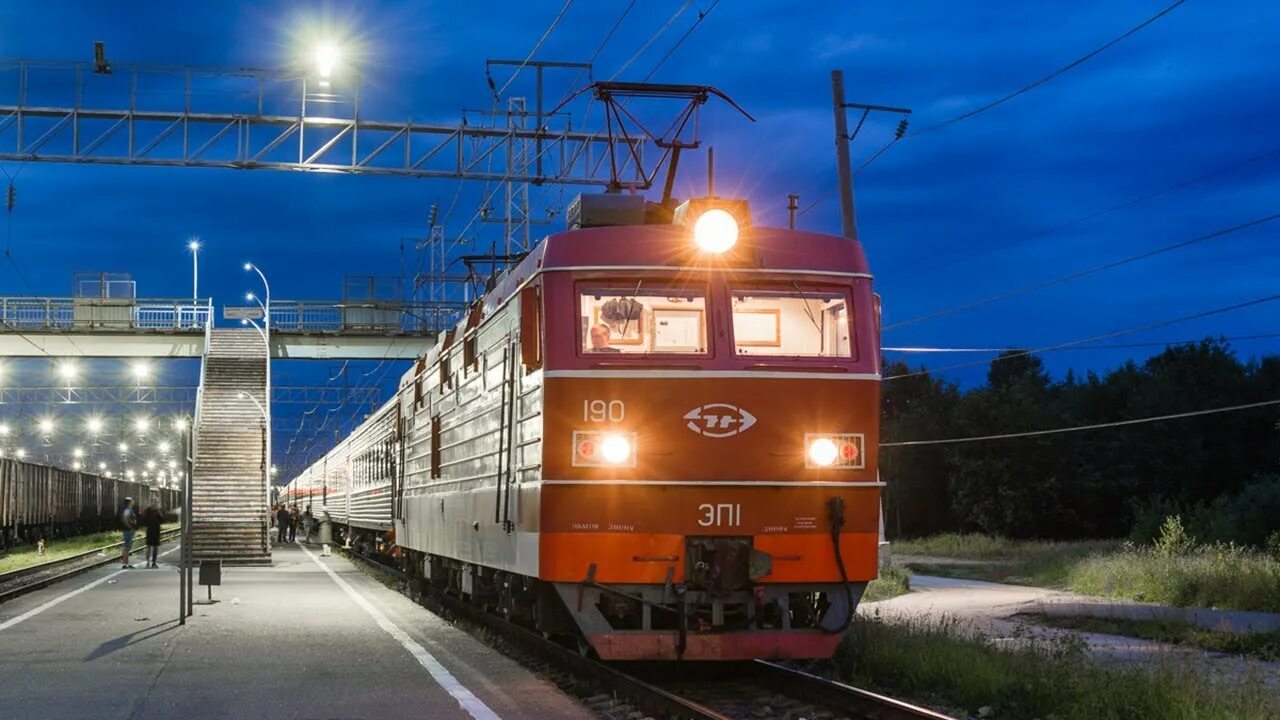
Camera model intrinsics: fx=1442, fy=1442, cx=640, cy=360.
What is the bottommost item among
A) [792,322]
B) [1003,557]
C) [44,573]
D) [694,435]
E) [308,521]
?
[1003,557]

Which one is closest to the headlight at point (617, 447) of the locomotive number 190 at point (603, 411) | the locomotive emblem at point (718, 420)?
the locomotive number 190 at point (603, 411)

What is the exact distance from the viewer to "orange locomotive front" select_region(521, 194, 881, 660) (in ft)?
33.2

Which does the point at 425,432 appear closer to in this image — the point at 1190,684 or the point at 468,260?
the point at 468,260

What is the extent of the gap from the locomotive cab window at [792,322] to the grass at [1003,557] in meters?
15.8

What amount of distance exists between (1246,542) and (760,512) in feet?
83.4

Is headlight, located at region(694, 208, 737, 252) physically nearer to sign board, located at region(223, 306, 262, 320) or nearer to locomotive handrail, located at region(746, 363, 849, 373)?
locomotive handrail, located at region(746, 363, 849, 373)

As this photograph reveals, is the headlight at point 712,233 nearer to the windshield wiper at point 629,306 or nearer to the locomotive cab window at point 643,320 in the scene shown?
the locomotive cab window at point 643,320

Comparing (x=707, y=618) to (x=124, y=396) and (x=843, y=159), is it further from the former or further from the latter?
(x=124, y=396)

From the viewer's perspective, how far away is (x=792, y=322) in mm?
10836

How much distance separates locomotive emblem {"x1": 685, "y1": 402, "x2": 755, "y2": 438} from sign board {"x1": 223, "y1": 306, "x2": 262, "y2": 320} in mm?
47417

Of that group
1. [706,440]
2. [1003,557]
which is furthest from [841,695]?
[1003,557]

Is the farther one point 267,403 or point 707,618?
point 267,403

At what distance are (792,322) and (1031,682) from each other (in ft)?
10.1

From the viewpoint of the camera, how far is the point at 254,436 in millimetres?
42688
